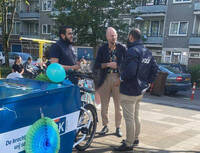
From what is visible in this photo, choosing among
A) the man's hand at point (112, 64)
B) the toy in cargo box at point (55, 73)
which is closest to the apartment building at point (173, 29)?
the man's hand at point (112, 64)

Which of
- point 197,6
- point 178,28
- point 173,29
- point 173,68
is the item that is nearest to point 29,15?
point 173,29

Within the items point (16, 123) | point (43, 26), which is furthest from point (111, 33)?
point (43, 26)

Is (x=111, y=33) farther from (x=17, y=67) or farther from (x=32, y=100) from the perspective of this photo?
(x=17, y=67)

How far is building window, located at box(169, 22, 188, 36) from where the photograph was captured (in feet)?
77.8

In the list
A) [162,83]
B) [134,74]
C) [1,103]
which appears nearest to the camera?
[1,103]

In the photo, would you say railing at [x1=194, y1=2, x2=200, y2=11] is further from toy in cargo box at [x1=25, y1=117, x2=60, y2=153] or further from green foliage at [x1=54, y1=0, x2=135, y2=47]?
toy in cargo box at [x1=25, y1=117, x2=60, y2=153]

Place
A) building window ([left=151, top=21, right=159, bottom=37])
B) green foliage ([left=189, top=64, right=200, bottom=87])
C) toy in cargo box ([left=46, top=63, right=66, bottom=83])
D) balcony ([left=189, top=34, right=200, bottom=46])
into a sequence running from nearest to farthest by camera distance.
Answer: toy in cargo box ([left=46, top=63, right=66, bottom=83]), green foliage ([left=189, top=64, right=200, bottom=87]), balcony ([left=189, top=34, right=200, bottom=46]), building window ([left=151, top=21, right=159, bottom=37])

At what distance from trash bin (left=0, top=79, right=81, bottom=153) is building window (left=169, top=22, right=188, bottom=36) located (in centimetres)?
2332

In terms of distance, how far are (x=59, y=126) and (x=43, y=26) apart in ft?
116

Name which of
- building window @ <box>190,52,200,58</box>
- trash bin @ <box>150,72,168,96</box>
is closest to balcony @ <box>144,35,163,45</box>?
building window @ <box>190,52,200,58</box>

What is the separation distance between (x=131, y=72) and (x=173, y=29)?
2333 centimetres

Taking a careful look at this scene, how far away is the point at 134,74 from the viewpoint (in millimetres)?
3346

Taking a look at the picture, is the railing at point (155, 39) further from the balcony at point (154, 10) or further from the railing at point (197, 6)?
the railing at point (197, 6)

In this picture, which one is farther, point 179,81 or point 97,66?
point 179,81
